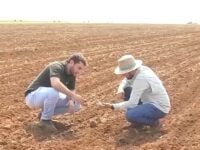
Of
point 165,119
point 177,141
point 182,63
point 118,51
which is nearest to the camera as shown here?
point 177,141

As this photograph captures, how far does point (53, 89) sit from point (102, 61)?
381 inches

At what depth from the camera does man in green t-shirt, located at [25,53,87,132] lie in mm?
Result: 7668

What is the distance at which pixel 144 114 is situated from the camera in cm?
795

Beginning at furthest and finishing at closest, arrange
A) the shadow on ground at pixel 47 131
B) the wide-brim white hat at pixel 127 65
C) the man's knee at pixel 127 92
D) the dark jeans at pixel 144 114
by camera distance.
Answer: the man's knee at pixel 127 92
the dark jeans at pixel 144 114
the shadow on ground at pixel 47 131
the wide-brim white hat at pixel 127 65

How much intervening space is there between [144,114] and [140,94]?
0.42m

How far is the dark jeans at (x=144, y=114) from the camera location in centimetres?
793

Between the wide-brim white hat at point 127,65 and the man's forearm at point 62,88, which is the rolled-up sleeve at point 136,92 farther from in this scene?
the man's forearm at point 62,88

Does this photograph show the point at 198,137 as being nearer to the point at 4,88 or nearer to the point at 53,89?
the point at 53,89

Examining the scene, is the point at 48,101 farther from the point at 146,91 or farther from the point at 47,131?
the point at 146,91

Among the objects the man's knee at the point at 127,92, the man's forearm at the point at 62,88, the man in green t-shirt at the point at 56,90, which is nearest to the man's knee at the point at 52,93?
the man in green t-shirt at the point at 56,90

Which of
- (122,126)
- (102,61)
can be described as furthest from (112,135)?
(102,61)

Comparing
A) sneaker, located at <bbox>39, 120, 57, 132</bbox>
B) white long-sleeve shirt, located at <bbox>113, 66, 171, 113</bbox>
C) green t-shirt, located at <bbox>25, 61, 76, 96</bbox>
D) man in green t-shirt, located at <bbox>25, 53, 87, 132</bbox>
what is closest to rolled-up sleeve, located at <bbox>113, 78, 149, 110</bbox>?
white long-sleeve shirt, located at <bbox>113, 66, 171, 113</bbox>

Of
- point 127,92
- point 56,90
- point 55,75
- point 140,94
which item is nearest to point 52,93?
point 56,90

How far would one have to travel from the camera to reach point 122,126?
333 inches
